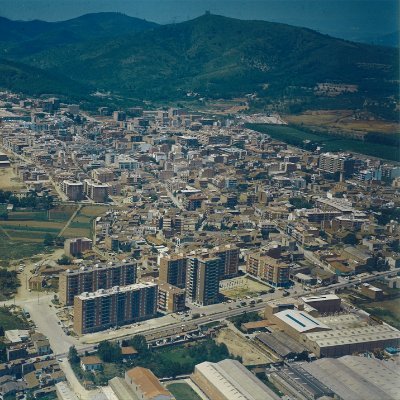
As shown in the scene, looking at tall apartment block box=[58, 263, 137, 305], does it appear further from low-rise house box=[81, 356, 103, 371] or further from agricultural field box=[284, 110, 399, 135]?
agricultural field box=[284, 110, 399, 135]

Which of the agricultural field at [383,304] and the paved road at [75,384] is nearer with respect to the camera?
the paved road at [75,384]

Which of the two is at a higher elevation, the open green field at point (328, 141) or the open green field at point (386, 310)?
the open green field at point (328, 141)

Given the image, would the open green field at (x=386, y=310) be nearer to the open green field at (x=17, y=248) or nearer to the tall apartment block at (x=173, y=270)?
the tall apartment block at (x=173, y=270)

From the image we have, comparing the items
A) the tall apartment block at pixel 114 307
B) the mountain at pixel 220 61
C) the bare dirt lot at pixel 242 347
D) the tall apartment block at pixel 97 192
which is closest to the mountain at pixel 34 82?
the mountain at pixel 220 61

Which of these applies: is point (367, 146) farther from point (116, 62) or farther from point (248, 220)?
point (116, 62)

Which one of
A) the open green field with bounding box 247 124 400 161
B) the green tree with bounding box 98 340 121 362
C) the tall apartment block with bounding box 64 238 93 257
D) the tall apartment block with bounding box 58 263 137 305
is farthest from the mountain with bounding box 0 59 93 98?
the green tree with bounding box 98 340 121 362

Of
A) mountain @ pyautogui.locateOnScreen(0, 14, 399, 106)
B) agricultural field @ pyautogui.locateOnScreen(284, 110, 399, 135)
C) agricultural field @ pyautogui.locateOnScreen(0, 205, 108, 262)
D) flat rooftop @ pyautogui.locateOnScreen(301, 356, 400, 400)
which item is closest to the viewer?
flat rooftop @ pyautogui.locateOnScreen(301, 356, 400, 400)
